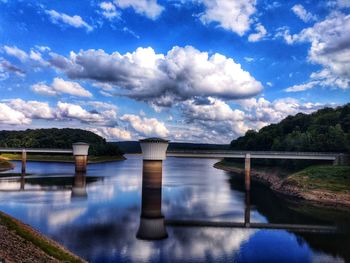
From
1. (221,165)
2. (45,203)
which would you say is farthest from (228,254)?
(221,165)

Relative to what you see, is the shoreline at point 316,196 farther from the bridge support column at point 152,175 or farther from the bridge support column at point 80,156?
the bridge support column at point 80,156

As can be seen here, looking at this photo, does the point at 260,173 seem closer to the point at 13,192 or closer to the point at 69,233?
the point at 13,192

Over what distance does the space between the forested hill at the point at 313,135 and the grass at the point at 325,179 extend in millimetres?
13974

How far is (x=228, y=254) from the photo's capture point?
36.4 meters

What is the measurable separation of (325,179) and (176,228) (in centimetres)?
4675

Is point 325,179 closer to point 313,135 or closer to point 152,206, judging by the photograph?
point 313,135

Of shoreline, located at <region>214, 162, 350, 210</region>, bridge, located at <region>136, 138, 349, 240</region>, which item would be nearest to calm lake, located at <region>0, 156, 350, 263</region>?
bridge, located at <region>136, 138, 349, 240</region>

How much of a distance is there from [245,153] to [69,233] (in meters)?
64.3

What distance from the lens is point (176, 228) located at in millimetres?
48375

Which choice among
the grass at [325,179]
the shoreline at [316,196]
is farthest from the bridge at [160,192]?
the shoreline at [316,196]

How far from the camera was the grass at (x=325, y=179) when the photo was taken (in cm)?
7711

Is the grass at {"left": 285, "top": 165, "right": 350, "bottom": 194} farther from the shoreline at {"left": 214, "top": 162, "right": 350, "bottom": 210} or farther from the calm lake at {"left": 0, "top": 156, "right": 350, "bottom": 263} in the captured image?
the calm lake at {"left": 0, "top": 156, "right": 350, "bottom": 263}

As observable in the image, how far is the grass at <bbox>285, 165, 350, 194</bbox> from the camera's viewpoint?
77106 millimetres

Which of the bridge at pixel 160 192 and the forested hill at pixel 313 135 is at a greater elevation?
the forested hill at pixel 313 135
